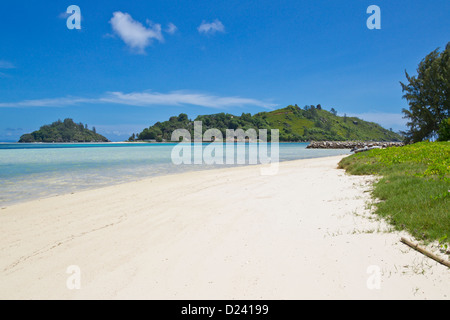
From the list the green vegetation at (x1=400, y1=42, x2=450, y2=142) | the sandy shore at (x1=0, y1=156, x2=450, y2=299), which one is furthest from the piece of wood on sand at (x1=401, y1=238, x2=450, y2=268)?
the green vegetation at (x1=400, y1=42, x2=450, y2=142)

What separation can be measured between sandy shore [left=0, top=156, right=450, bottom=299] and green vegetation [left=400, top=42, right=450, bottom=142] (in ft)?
147

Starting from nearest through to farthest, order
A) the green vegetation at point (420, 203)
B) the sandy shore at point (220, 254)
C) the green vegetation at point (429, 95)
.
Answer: the sandy shore at point (220, 254) → the green vegetation at point (420, 203) → the green vegetation at point (429, 95)

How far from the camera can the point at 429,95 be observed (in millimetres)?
42250

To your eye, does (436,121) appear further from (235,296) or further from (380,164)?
(235,296)

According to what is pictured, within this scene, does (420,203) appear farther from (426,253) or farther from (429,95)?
(429,95)

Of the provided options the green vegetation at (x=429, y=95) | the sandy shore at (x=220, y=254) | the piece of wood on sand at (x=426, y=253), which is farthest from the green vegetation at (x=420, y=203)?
the green vegetation at (x=429, y=95)

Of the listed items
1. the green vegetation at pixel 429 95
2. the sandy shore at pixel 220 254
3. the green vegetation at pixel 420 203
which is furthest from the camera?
the green vegetation at pixel 429 95

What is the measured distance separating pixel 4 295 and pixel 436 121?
5353cm

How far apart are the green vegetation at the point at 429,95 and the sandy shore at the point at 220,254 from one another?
44792mm

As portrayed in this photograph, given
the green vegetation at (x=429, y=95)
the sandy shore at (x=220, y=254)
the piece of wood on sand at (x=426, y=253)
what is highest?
the green vegetation at (x=429, y=95)

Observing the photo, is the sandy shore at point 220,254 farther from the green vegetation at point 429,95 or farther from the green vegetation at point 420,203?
the green vegetation at point 429,95

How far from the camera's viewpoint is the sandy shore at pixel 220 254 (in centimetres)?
360

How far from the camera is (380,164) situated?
11906 mm
